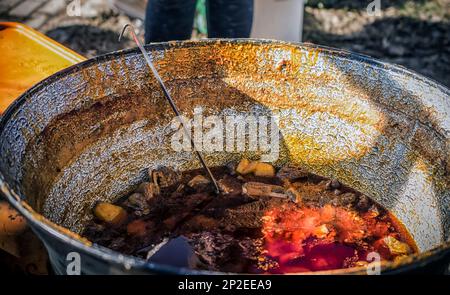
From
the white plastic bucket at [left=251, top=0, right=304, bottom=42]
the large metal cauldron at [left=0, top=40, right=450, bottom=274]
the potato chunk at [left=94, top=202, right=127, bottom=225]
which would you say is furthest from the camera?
the white plastic bucket at [left=251, top=0, right=304, bottom=42]

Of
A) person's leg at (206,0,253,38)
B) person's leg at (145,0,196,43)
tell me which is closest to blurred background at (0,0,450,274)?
person's leg at (206,0,253,38)

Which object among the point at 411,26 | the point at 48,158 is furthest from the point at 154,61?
the point at 411,26

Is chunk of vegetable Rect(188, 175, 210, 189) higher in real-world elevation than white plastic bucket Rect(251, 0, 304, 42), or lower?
lower

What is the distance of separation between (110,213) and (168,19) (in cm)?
142

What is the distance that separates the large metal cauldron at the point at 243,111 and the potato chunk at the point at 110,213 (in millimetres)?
49

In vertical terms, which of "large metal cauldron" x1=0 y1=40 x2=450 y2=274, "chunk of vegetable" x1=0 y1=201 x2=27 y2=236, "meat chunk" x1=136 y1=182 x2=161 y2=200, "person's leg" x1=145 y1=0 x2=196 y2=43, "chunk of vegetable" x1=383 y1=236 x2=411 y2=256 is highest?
"person's leg" x1=145 y1=0 x2=196 y2=43

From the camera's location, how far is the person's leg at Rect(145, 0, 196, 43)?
10.0 ft

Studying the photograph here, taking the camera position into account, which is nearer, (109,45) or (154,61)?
(154,61)

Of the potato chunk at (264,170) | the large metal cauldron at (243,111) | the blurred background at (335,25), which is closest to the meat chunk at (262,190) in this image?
the potato chunk at (264,170)

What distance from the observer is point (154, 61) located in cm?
219

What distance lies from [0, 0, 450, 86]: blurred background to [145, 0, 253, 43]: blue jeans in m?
1.31

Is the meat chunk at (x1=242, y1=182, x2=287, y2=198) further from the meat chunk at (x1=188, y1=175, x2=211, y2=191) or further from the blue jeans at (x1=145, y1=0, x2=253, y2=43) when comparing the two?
the blue jeans at (x1=145, y1=0, x2=253, y2=43)
